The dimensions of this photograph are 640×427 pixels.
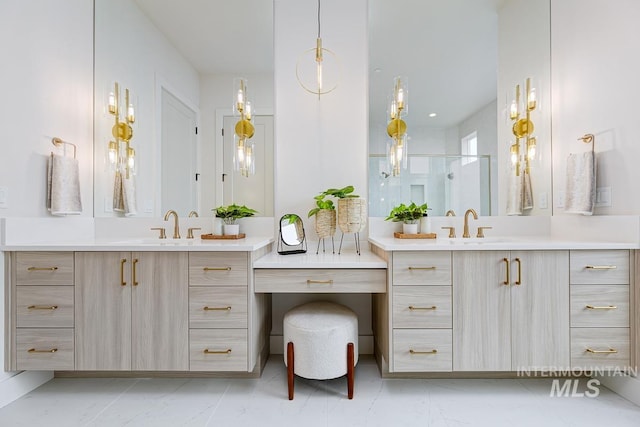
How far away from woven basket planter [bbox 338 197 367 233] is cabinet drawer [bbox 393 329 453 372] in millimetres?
658

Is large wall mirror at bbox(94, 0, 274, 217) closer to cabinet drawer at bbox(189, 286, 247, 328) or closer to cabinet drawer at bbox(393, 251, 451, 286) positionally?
cabinet drawer at bbox(189, 286, 247, 328)

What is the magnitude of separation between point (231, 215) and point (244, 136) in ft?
1.82

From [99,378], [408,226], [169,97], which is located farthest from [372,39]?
[99,378]

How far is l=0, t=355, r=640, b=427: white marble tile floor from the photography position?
1.57 metres

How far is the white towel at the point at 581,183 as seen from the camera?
1.91 m

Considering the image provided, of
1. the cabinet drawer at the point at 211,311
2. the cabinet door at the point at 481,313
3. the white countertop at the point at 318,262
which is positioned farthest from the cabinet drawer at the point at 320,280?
the cabinet door at the point at 481,313

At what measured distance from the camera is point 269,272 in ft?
Result: 5.99

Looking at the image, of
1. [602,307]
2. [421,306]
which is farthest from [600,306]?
[421,306]

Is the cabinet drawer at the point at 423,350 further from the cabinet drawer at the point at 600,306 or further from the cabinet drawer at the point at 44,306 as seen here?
the cabinet drawer at the point at 44,306

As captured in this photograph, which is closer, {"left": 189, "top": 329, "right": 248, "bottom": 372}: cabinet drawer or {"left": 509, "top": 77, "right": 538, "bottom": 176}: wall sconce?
{"left": 189, "top": 329, "right": 248, "bottom": 372}: cabinet drawer

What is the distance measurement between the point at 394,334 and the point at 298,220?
0.92 metres

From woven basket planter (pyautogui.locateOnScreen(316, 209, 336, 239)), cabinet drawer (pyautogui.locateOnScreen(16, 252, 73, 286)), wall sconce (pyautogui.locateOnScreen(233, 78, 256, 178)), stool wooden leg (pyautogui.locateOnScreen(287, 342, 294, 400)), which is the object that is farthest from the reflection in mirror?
cabinet drawer (pyautogui.locateOnScreen(16, 252, 73, 286))

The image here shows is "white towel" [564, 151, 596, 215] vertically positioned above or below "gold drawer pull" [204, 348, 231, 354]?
above

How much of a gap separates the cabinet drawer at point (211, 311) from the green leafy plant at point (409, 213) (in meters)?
1.08
